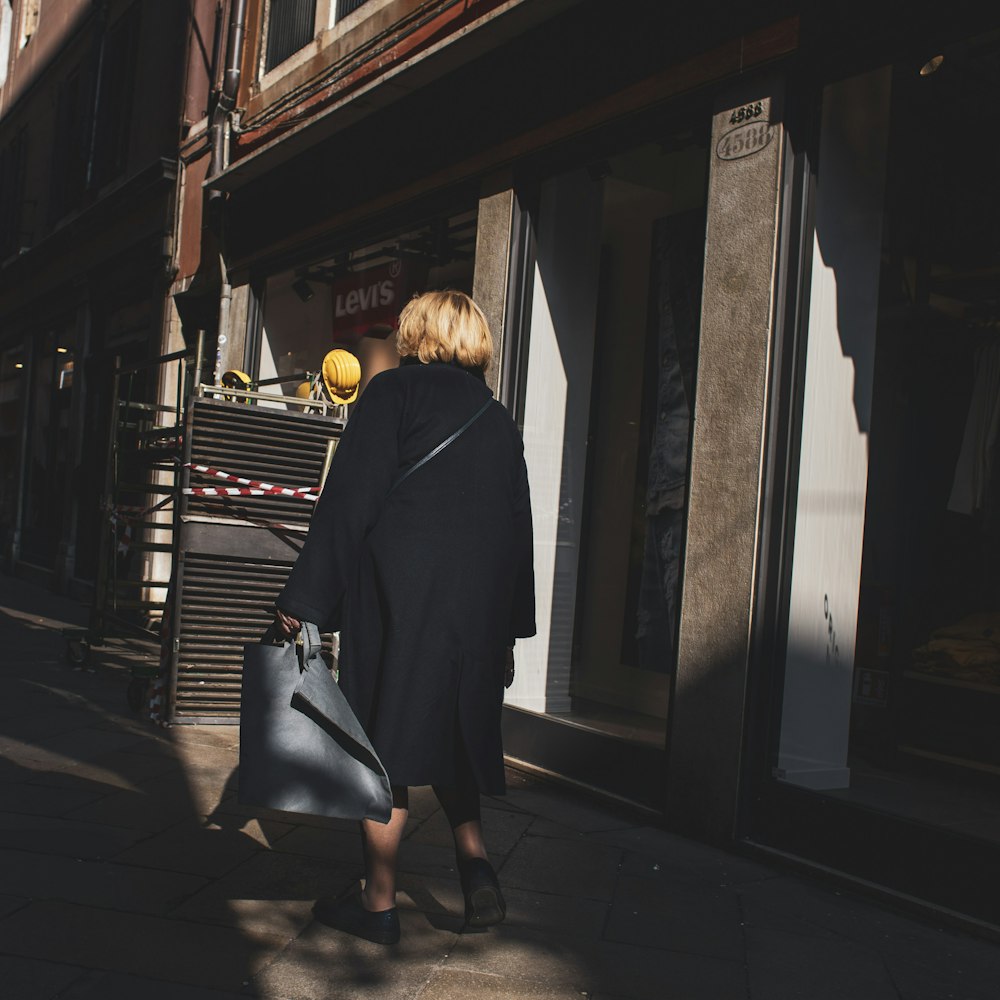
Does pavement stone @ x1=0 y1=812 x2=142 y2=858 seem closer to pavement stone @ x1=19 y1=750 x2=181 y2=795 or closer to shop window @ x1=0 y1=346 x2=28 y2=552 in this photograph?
pavement stone @ x1=19 y1=750 x2=181 y2=795

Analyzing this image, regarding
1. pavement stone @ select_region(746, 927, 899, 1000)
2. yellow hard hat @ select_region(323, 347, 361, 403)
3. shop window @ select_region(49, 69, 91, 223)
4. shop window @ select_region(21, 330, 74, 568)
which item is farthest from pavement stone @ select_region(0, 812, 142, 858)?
shop window @ select_region(49, 69, 91, 223)

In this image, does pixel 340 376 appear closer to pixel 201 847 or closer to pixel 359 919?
pixel 201 847

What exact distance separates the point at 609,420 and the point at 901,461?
5.36ft

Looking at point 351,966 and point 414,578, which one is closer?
point 351,966

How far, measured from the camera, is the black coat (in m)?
3.22

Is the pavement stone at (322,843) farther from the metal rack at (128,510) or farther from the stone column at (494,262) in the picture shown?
the stone column at (494,262)

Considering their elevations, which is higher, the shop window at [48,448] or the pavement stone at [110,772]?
the shop window at [48,448]

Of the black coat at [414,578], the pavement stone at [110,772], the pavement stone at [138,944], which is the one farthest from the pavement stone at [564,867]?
the pavement stone at [110,772]

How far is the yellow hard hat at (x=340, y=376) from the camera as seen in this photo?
7574 mm

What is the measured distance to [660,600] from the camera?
20.4 ft

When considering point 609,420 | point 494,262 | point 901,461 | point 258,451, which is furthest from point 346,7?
point 901,461

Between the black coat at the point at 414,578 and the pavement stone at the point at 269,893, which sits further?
the pavement stone at the point at 269,893

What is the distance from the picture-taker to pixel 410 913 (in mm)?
3574

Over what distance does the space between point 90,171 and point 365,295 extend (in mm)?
7630
